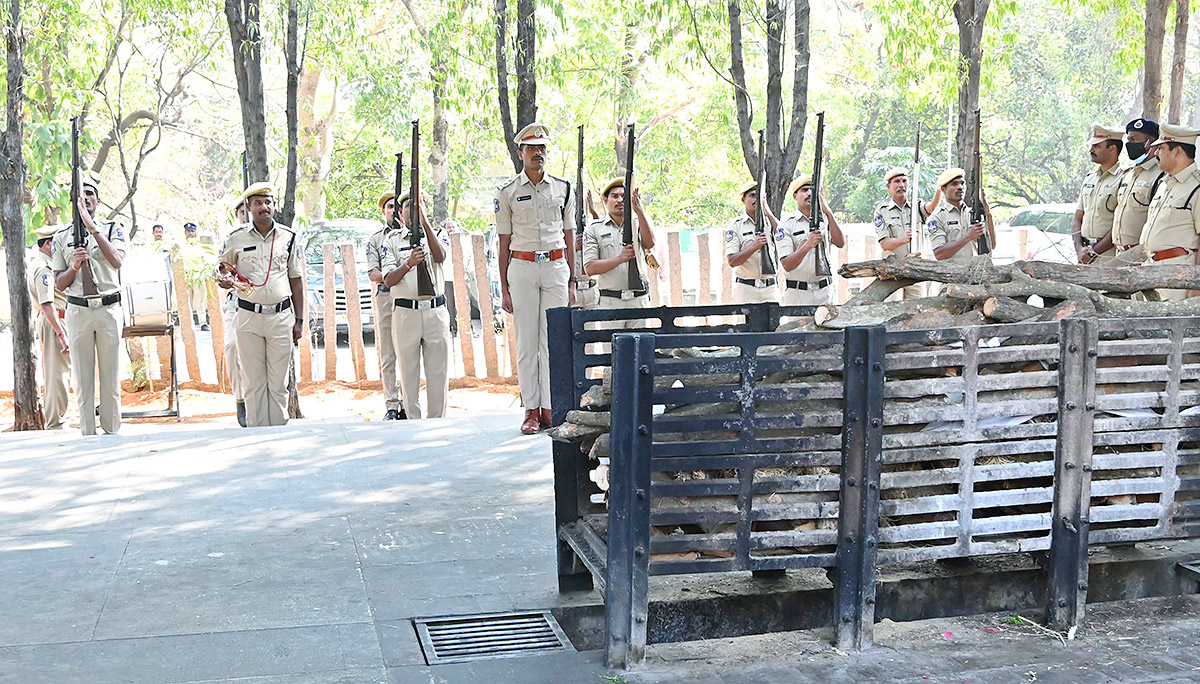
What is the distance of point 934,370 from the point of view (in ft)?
13.6

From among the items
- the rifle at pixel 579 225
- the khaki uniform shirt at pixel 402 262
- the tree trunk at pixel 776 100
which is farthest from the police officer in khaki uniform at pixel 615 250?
the khaki uniform shirt at pixel 402 262

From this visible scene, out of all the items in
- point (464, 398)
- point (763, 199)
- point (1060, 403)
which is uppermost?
point (763, 199)

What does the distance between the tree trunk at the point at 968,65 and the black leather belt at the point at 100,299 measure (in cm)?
675

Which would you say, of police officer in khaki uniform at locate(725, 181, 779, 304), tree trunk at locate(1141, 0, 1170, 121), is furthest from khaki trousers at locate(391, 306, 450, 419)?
tree trunk at locate(1141, 0, 1170, 121)

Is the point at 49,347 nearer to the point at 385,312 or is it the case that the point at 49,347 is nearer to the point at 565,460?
the point at 385,312

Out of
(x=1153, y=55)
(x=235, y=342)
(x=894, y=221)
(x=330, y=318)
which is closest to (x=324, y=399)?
(x=330, y=318)

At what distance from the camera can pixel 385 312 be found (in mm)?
10031

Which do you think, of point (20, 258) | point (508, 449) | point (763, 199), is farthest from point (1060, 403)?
point (20, 258)

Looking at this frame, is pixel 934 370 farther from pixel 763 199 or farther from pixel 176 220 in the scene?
pixel 176 220

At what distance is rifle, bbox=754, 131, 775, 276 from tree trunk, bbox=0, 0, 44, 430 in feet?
18.7

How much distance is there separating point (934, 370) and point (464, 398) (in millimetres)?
8443

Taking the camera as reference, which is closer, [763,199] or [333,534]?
[333,534]

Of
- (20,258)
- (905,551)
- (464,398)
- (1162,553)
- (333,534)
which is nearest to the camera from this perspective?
(905,551)

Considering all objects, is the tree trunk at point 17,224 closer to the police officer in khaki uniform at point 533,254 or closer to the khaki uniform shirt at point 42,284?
the khaki uniform shirt at point 42,284
